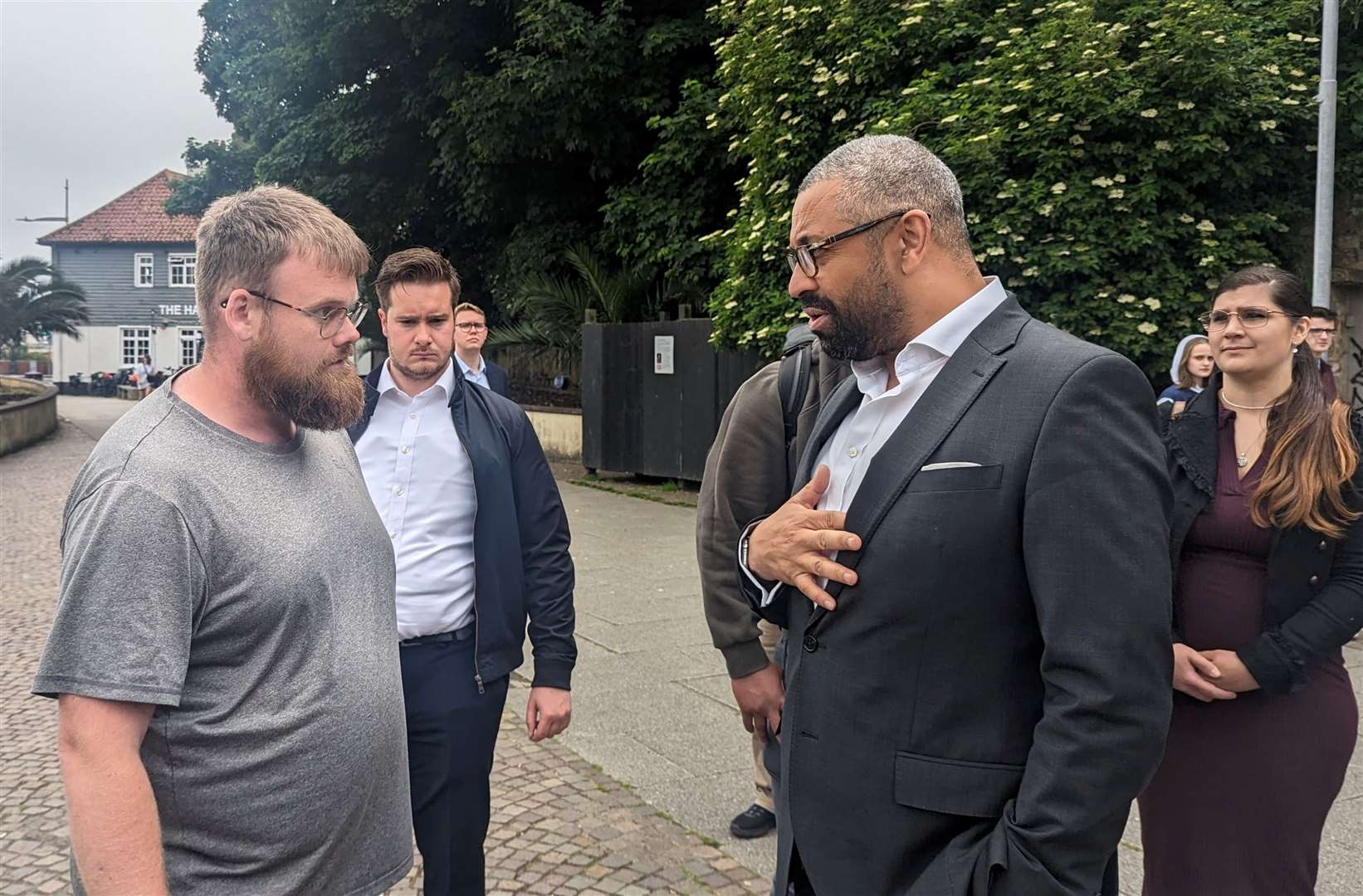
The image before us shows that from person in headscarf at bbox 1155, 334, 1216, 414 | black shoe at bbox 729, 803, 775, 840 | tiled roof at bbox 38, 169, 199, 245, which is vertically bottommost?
black shoe at bbox 729, 803, 775, 840

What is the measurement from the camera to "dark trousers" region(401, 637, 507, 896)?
309 cm

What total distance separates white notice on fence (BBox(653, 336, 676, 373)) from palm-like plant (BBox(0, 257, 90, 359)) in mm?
28345

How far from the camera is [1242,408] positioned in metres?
3.08

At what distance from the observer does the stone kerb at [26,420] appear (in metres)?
22.4

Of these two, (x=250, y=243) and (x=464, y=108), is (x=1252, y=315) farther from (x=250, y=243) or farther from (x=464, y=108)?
(x=464, y=108)

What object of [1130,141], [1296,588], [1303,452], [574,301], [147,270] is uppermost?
[147,270]

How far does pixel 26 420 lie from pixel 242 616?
1013 inches

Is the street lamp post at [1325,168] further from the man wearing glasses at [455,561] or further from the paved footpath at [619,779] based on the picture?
the man wearing glasses at [455,561]

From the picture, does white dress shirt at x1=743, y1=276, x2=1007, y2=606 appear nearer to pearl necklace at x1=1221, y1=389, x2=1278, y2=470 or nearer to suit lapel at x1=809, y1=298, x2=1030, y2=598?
suit lapel at x1=809, y1=298, x2=1030, y2=598

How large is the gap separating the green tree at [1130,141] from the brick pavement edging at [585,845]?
21.8 feet

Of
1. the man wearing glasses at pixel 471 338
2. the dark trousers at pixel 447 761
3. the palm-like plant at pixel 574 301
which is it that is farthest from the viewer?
the palm-like plant at pixel 574 301

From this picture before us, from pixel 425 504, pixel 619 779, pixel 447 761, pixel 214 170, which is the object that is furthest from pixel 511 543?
pixel 214 170

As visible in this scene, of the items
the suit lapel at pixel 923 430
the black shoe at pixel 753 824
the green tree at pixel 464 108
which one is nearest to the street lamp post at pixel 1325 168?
the black shoe at pixel 753 824

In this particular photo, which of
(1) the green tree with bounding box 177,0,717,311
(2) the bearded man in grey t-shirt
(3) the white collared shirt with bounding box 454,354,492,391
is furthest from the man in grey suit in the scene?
(1) the green tree with bounding box 177,0,717,311
